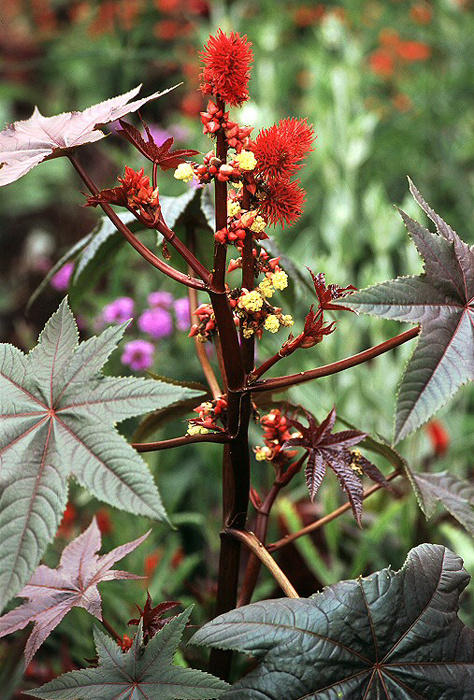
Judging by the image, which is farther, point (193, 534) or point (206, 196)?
point (193, 534)

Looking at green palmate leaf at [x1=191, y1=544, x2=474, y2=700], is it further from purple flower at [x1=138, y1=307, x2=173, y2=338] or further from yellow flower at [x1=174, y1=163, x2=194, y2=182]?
purple flower at [x1=138, y1=307, x2=173, y2=338]

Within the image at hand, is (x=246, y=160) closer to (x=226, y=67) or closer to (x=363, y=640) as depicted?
(x=226, y=67)

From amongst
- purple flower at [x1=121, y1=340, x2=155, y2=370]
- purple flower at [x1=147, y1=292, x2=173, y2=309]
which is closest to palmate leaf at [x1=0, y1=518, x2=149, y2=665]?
purple flower at [x1=121, y1=340, x2=155, y2=370]

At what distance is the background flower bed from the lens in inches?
42.7

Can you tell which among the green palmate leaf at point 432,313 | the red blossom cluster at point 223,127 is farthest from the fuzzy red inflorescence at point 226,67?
the green palmate leaf at point 432,313

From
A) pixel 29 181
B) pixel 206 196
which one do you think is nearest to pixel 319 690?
pixel 206 196

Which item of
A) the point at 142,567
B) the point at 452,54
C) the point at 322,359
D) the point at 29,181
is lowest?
the point at 142,567

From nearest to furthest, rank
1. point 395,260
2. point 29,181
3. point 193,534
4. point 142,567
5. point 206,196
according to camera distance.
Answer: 1. point 206,196
2. point 142,567
3. point 193,534
4. point 395,260
5. point 29,181

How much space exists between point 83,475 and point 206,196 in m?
0.32

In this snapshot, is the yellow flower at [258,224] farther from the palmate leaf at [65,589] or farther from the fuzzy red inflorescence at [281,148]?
the palmate leaf at [65,589]

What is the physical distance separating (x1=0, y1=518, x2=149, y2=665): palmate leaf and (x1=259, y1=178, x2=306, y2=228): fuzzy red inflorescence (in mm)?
211

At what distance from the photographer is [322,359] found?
1359 millimetres

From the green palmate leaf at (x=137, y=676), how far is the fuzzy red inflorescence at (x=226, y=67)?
0.92 feet

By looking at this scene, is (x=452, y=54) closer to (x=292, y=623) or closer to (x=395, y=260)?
(x=395, y=260)
